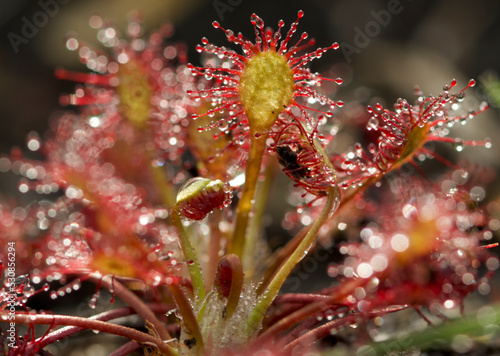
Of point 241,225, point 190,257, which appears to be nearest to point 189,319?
point 190,257

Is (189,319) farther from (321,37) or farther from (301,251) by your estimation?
(321,37)

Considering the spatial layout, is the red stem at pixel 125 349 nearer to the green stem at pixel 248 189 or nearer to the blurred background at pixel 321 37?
the green stem at pixel 248 189

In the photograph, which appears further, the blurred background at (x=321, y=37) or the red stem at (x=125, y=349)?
the blurred background at (x=321, y=37)

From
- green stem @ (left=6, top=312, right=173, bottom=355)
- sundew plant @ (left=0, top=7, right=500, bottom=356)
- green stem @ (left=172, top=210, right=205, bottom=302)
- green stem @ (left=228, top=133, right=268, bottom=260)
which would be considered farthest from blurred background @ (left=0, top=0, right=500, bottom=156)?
green stem @ (left=6, top=312, right=173, bottom=355)

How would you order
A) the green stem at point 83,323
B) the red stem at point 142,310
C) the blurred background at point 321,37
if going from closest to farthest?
the green stem at point 83,323, the red stem at point 142,310, the blurred background at point 321,37

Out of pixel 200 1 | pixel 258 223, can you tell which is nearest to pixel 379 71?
pixel 200 1

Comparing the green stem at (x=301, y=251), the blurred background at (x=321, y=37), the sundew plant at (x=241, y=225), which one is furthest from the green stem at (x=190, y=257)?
the blurred background at (x=321, y=37)

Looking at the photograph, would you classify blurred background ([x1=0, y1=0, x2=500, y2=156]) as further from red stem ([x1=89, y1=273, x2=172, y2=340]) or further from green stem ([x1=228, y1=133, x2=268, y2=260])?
red stem ([x1=89, y1=273, x2=172, y2=340])
